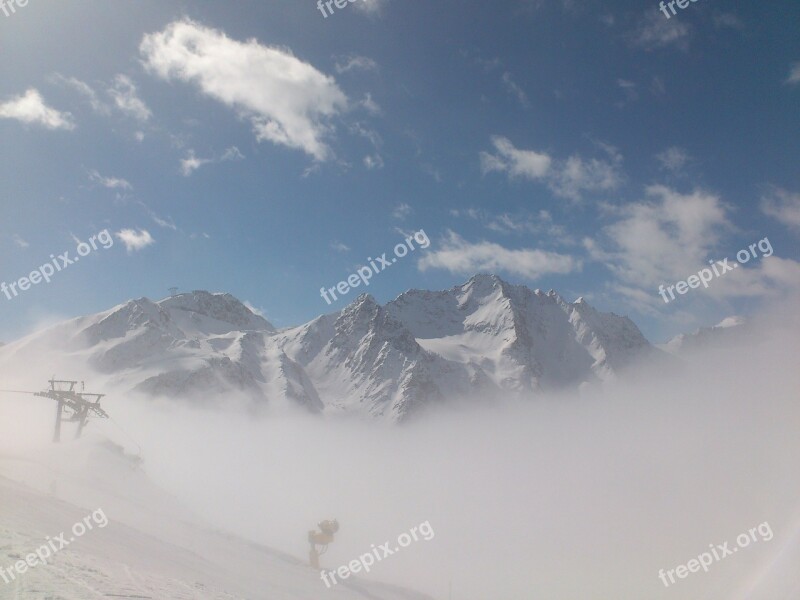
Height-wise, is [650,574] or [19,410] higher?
[19,410]

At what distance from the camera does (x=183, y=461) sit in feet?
538

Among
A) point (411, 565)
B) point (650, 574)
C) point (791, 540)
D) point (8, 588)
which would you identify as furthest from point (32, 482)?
point (650, 574)

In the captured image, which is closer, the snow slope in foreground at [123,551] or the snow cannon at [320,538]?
the snow slope in foreground at [123,551]

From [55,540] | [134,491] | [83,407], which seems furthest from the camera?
[83,407]

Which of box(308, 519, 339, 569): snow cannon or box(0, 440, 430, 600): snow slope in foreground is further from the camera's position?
box(308, 519, 339, 569): snow cannon

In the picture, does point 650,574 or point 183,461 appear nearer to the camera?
point 183,461

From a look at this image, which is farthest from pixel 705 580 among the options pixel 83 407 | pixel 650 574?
pixel 83 407

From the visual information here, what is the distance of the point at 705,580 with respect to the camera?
521ft

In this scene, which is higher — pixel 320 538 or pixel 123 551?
pixel 123 551

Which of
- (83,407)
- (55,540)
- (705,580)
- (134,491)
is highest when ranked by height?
(83,407)

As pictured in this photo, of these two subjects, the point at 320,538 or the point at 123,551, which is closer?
the point at 123,551

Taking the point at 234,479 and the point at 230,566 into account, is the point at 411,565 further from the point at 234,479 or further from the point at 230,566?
the point at 230,566

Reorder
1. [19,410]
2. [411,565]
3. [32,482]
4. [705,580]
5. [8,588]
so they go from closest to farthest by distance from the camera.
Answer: [8,588] < [32,482] < [19,410] < [411,565] < [705,580]

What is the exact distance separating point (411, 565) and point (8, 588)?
5592 inches
